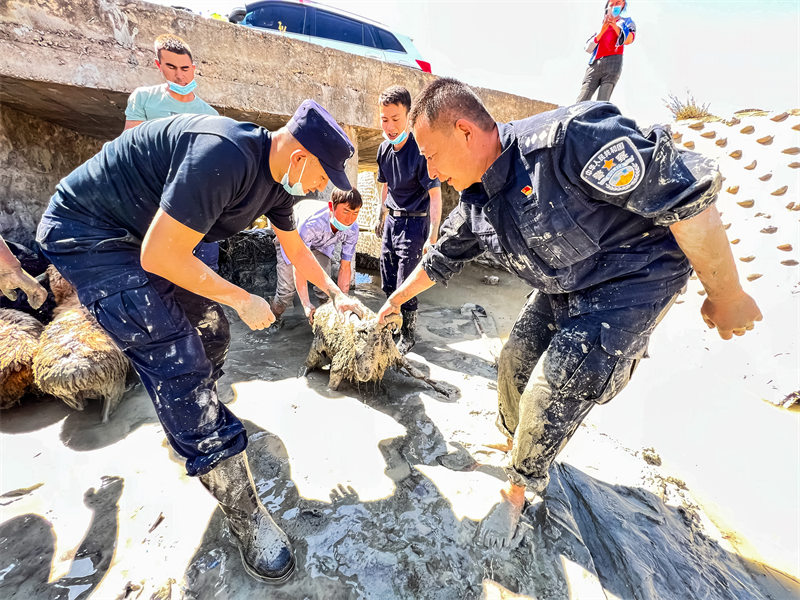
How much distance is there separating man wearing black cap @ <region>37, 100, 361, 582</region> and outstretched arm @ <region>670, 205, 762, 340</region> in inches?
53.0

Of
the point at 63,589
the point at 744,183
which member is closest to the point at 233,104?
the point at 63,589

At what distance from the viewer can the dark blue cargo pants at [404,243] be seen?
3.64 m

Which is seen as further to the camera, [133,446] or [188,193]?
[133,446]

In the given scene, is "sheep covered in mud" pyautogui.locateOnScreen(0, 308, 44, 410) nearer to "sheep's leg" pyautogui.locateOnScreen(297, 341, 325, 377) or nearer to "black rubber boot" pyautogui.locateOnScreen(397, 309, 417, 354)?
"sheep's leg" pyautogui.locateOnScreen(297, 341, 325, 377)

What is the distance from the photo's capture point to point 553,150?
4.56 ft

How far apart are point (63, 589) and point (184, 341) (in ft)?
3.78

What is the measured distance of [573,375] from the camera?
1.56 metres

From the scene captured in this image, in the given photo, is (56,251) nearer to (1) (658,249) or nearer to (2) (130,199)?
(2) (130,199)

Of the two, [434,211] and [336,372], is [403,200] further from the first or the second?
[336,372]

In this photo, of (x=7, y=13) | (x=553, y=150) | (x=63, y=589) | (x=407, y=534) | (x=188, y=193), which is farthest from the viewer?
Result: (x=7, y=13)

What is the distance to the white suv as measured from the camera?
5270 mm

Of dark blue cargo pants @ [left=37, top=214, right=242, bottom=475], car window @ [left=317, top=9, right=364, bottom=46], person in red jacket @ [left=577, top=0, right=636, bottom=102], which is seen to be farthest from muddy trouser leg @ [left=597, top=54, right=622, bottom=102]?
dark blue cargo pants @ [left=37, top=214, right=242, bottom=475]

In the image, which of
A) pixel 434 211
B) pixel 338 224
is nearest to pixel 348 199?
pixel 338 224

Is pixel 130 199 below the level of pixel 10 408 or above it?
above
